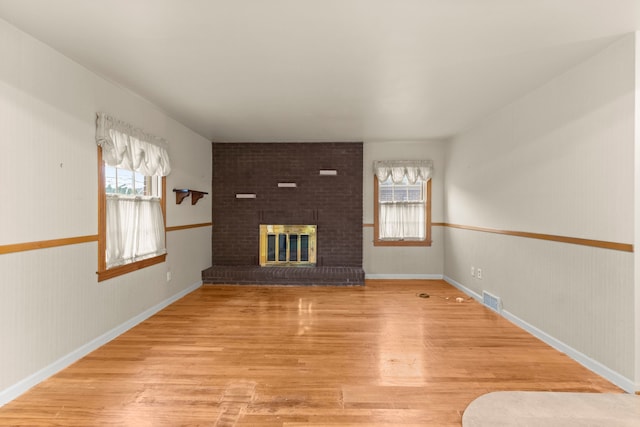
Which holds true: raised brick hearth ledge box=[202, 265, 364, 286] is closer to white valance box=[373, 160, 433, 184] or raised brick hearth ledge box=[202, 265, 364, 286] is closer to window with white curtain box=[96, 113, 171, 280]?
window with white curtain box=[96, 113, 171, 280]

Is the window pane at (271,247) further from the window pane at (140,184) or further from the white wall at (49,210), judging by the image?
the white wall at (49,210)

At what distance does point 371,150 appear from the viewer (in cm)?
599

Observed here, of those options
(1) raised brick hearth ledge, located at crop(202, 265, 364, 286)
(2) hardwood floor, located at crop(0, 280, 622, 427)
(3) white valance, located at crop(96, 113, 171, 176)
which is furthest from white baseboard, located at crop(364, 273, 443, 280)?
(3) white valance, located at crop(96, 113, 171, 176)

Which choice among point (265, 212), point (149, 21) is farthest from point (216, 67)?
point (265, 212)

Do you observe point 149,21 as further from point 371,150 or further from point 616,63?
point 371,150

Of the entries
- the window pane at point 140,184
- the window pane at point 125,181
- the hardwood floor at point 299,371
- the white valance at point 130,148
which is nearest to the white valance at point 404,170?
the hardwood floor at point 299,371

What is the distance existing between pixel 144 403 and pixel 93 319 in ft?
4.00

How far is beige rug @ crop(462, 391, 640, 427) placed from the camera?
198 centimetres

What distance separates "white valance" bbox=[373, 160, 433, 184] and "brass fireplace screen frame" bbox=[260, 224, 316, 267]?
5.18ft

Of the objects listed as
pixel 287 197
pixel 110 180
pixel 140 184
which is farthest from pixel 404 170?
pixel 110 180

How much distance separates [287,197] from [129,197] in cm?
286

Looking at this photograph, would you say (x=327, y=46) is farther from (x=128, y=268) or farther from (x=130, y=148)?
(x=128, y=268)

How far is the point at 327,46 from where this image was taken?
7.93 feet

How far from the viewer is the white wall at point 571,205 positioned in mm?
2391
